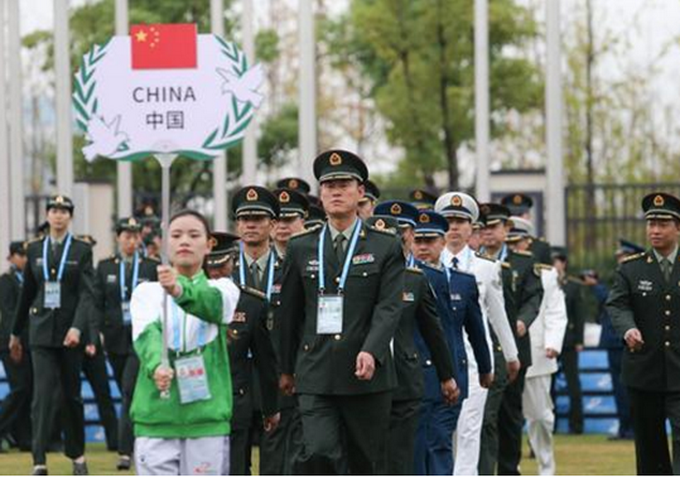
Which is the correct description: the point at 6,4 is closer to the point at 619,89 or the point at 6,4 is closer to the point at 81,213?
the point at 81,213

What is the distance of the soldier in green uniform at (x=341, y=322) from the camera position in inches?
439

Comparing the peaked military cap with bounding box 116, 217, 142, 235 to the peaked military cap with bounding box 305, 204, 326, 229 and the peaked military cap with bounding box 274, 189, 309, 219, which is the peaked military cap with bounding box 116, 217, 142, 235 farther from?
the peaked military cap with bounding box 274, 189, 309, 219

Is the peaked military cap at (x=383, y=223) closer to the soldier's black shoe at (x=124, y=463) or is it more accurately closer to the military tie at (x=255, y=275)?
the military tie at (x=255, y=275)

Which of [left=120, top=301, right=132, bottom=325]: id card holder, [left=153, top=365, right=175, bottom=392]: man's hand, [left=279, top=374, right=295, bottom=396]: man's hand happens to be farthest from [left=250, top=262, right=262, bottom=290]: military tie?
[left=120, top=301, right=132, bottom=325]: id card holder

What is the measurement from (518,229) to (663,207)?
475cm

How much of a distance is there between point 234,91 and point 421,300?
2909 millimetres

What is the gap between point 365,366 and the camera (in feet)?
35.8

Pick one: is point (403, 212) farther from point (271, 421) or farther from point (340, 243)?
point (340, 243)

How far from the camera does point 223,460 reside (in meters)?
9.73

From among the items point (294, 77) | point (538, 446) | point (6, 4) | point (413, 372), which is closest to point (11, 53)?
point (6, 4)

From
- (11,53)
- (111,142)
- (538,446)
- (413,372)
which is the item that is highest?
(11,53)

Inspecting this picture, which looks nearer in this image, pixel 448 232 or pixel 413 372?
pixel 413 372

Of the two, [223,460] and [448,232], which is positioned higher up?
[448,232]

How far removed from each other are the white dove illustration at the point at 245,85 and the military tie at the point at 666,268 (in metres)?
3.21
